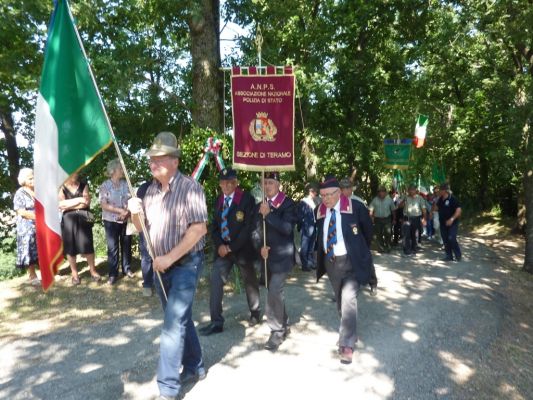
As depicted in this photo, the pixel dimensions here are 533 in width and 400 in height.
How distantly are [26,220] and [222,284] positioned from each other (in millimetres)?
3866

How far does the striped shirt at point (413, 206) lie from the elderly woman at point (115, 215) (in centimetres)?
745

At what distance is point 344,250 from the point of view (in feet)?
15.8

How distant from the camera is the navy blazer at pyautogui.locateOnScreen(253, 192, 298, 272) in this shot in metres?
5.07

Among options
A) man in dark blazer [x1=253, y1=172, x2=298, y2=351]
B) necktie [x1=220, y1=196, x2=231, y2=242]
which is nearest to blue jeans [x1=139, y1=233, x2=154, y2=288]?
necktie [x1=220, y1=196, x2=231, y2=242]

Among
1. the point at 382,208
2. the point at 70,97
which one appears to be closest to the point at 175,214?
the point at 70,97

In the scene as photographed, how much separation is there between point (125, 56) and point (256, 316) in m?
5.60

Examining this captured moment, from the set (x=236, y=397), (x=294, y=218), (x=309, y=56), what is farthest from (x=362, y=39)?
(x=236, y=397)

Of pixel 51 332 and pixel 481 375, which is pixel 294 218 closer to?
pixel 481 375

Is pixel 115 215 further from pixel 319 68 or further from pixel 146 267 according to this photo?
pixel 319 68

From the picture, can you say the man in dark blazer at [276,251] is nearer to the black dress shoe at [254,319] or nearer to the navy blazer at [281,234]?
the navy blazer at [281,234]

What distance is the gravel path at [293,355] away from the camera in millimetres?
4008

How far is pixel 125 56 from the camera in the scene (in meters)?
8.38

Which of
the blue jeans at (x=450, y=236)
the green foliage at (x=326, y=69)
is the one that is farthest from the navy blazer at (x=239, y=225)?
the blue jeans at (x=450, y=236)

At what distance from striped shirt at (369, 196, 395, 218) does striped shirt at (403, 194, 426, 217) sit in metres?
0.50
